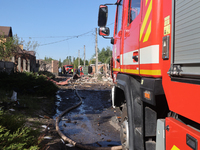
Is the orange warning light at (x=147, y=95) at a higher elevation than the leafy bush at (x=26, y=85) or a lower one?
higher

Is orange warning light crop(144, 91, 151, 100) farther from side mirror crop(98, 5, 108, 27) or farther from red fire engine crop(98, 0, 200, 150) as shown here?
side mirror crop(98, 5, 108, 27)

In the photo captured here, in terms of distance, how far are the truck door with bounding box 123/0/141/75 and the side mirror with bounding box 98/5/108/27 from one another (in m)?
0.93

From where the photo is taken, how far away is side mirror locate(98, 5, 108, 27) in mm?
4258

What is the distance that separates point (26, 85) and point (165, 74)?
9.24 metres

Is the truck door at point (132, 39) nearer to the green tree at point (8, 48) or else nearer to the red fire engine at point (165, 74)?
the red fire engine at point (165, 74)

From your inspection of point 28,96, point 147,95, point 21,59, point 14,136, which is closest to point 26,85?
point 28,96

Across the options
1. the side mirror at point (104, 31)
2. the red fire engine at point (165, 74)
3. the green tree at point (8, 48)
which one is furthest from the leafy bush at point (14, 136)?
the green tree at point (8, 48)

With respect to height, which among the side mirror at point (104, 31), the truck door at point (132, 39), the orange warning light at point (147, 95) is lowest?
the orange warning light at point (147, 95)

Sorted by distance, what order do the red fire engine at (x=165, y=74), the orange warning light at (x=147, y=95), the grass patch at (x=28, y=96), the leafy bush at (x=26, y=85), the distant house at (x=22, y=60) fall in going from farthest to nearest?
1. the distant house at (x=22, y=60)
2. the leafy bush at (x=26, y=85)
3. the grass patch at (x=28, y=96)
4. the orange warning light at (x=147, y=95)
5. the red fire engine at (x=165, y=74)

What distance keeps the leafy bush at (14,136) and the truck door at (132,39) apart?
1865mm

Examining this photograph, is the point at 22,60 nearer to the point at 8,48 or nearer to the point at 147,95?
the point at 8,48

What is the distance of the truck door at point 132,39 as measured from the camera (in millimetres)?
2750

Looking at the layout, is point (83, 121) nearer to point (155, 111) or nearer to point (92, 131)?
point (92, 131)

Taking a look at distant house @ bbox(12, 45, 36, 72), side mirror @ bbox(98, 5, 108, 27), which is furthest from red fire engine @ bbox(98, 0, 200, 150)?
distant house @ bbox(12, 45, 36, 72)
